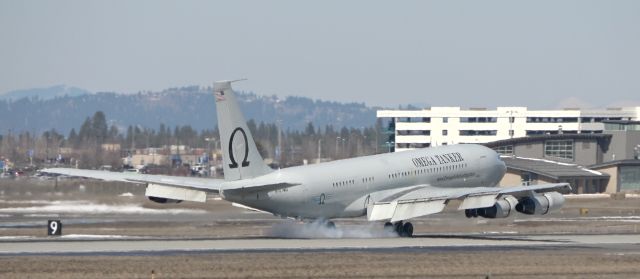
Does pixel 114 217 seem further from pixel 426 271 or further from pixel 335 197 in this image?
pixel 426 271

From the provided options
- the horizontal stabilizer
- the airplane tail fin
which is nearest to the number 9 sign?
the airplane tail fin

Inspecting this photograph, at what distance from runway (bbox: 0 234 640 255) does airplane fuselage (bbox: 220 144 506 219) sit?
2.22 meters

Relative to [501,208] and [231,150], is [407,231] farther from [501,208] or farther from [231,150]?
[231,150]

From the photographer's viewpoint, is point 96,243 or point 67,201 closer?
point 96,243

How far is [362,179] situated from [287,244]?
31.2 feet

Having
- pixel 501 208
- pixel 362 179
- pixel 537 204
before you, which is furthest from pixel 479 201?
pixel 362 179

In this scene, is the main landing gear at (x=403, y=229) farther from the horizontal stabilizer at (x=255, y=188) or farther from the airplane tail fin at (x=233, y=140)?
the airplane tail fin at (x=233, y=140)

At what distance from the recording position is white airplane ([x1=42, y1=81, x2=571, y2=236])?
216 ft

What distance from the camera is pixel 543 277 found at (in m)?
48.4

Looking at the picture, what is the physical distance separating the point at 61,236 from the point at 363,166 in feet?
54.3

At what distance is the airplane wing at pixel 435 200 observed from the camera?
224 ft

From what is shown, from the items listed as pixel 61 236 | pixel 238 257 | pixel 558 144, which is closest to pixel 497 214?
pixel 238 257

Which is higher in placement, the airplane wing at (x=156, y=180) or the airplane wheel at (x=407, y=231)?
the airplane wing at (x=156, y=180)

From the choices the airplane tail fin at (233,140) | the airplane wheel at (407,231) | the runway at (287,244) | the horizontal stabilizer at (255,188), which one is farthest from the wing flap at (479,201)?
the airplane tail fin at (233,140)
